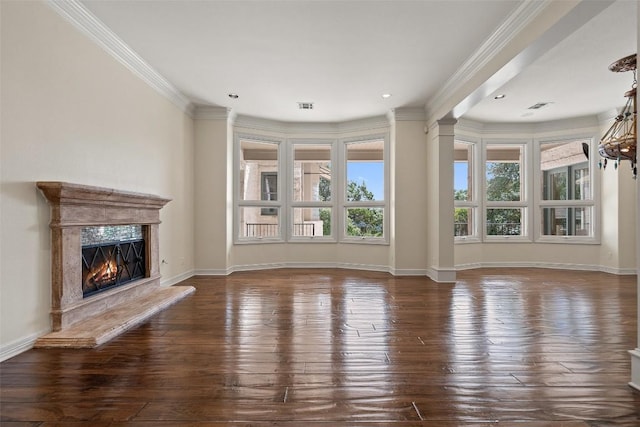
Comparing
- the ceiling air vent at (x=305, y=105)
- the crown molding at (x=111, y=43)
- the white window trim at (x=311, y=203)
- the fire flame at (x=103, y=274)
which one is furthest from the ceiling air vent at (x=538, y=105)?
the fire flame at (x=103, y=274)

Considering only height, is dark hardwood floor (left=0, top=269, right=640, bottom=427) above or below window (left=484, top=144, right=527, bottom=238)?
below

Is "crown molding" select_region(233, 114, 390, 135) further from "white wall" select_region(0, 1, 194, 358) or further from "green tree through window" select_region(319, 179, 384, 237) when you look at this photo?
"white wall" select_region(0, 1, 194, 358)

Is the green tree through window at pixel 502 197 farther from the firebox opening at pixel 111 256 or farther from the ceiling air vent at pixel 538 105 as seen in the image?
the firebox opening at pixel 111 256

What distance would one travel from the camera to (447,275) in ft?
19.7

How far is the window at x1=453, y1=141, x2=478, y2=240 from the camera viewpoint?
7.70m

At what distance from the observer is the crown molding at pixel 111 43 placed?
3.29 metres

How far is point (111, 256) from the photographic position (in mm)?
4059

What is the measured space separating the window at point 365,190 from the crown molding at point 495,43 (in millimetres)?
2073

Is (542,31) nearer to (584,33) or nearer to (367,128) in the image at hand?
(584,33)

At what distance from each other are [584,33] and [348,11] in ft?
7.98

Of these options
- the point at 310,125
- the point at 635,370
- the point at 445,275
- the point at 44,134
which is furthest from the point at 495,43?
the point at 310,125

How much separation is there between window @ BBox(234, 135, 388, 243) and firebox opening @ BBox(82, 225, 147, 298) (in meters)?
2.71

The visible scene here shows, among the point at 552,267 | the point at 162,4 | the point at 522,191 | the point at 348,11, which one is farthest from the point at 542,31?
the point at 552,267

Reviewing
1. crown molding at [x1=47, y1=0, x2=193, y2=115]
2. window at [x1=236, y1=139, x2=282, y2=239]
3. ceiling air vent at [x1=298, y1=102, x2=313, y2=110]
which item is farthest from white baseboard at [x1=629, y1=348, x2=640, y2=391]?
window at [x1=236, y1=139, x2=282, y2=239]
